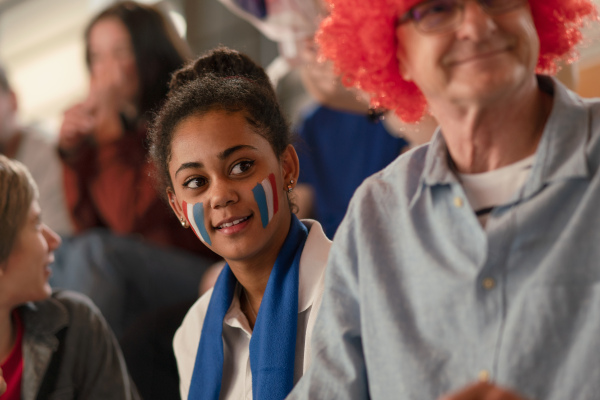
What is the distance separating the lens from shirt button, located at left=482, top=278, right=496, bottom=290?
3.06 feet

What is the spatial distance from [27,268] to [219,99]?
0.58 metres

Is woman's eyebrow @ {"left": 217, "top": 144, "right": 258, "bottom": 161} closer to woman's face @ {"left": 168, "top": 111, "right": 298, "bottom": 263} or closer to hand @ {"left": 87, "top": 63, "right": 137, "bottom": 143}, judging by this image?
woman's face @ {"left": 168, "top": 111, "right": 298, "bottom": 263}

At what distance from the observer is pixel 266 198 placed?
1.36 meters

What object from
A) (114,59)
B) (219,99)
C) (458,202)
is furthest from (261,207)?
(114,59)

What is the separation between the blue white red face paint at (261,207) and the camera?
1.36 m

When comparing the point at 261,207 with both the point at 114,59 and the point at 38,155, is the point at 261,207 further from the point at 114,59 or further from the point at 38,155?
the point at 38,155

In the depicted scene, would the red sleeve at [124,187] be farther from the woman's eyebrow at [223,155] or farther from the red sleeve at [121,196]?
the woman's eyebrow at [223,155]

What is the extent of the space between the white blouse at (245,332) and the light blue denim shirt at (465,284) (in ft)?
0.72

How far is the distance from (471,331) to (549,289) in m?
0.11

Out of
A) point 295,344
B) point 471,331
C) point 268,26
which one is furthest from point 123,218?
point 471,331

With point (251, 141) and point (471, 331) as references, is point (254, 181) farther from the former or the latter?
point (471, 331)

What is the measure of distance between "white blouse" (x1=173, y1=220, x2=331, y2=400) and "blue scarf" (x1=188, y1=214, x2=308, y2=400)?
2 centimetres

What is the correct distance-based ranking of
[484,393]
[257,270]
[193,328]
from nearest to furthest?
[484,393], [257,270], [193,328]

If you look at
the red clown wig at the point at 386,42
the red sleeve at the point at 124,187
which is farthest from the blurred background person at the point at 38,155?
the red clown wig at the point at 386,42
